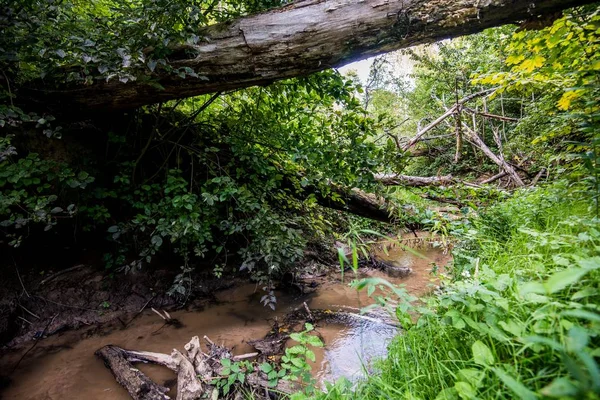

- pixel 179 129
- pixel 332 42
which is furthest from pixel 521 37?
pixel 179 129

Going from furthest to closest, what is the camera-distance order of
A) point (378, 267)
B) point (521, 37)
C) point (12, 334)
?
point (378, 267), point (12, 334), point (521, 37)

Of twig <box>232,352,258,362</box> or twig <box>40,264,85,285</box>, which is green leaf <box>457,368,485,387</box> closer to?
twig <box>232,352,258,362</box>

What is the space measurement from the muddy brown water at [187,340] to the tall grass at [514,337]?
21.7 inches

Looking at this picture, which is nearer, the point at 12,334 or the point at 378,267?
the point at 12,334

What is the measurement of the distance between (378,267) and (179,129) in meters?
3.69

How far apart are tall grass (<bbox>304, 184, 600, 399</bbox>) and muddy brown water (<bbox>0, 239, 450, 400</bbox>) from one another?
1.81 ft

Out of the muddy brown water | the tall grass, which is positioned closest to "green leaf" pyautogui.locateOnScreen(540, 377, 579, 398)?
the tall grass

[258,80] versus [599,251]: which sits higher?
[258,80]

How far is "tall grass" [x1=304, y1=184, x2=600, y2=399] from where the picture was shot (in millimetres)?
626

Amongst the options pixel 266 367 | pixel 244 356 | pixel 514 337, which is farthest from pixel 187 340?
pixel 514 337

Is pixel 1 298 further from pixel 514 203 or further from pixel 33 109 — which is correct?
pixel 514 203

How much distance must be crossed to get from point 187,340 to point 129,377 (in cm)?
66

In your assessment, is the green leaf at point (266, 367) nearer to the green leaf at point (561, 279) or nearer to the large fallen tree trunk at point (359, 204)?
the green leaf at point (561, 279)

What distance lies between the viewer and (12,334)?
109 inches
